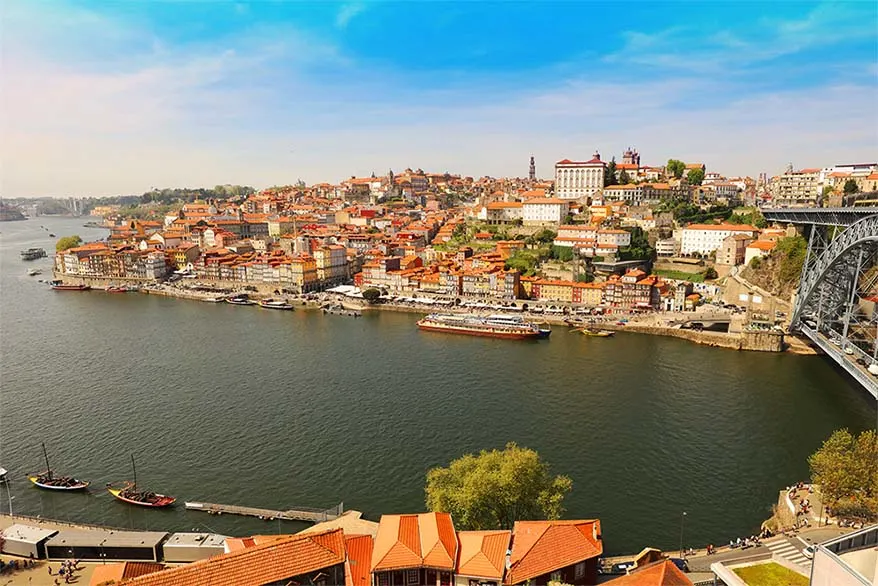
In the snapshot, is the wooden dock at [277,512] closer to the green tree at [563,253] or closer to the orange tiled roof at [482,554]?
the orange tiled roof at [482,554]

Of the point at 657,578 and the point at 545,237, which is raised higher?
the point at 545,237

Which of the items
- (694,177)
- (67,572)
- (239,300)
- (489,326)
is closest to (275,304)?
(239,300)

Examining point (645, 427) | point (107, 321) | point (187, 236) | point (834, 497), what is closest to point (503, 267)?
point (645, 427)

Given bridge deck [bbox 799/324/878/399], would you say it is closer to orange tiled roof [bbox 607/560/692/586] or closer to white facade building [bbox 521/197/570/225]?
orange tiled roof [bbox 607/560/692/586]

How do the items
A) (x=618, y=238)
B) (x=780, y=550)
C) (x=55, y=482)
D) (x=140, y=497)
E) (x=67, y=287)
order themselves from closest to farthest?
(x=780, y=550) → (x=140, y=497) → (x=55, y=482) → (x=618, y=238) → (x=67, y=287)

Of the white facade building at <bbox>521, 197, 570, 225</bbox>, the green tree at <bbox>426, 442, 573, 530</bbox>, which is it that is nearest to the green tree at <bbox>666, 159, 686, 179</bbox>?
the white facade building at <bbox>521, 197, 570, 225</bbox>

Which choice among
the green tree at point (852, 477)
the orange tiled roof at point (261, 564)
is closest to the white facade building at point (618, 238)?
the green tree at point (852, 477)

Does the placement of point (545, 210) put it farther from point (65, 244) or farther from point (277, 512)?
point (65, 244)
